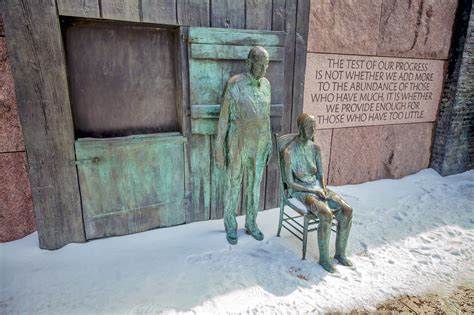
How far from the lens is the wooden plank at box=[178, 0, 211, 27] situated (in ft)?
9.36

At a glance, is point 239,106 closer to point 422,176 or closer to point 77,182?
point 77,182

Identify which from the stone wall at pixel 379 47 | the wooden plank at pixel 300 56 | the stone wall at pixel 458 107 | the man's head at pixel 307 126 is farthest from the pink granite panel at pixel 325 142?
the stone wall at pixel 458 107

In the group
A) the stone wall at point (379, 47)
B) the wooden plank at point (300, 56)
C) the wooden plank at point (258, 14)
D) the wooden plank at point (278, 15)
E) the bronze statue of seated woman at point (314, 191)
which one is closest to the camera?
the bronze statue of seated woman at point (314, 191)

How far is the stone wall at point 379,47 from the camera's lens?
385cm

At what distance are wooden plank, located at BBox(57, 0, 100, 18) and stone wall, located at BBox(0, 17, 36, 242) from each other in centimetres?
56

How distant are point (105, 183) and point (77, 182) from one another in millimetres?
236

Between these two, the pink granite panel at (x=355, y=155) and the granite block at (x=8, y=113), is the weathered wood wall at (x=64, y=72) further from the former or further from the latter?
the pink granite panel at (x=355, y=155)

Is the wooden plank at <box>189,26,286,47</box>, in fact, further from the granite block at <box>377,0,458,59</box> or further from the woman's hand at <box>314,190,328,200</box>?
the granite block at <box>377,0,458,59</box>

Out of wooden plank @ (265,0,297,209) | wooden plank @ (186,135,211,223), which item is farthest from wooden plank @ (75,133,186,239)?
wooden plank @ (265,0,297,209)

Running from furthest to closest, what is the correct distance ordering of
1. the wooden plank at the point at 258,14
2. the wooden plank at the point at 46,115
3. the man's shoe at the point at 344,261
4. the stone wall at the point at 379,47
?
the stone wall at the point at 379,47 < the wooden plank at the point at 258,14 < the man's shoe at the point at 344,261 < the wooden plank at the point at 46,115

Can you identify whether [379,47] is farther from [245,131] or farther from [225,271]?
[225,271]

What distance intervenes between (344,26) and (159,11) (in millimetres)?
2357

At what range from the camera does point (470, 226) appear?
3.57 m

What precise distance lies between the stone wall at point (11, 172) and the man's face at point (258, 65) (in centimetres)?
203
